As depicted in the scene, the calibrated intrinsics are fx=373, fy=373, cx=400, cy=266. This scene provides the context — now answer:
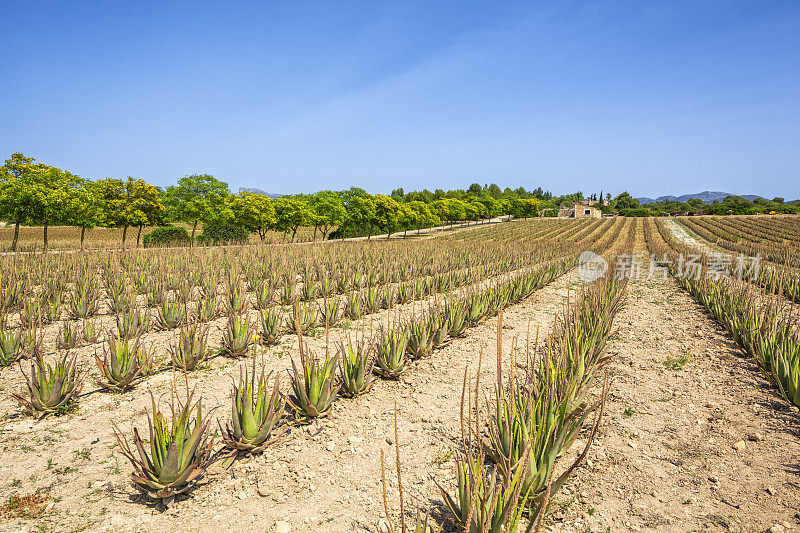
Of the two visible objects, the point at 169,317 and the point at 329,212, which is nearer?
the point at 169,317

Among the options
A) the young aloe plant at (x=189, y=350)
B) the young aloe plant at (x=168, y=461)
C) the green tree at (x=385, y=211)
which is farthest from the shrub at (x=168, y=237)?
the young aloe plant at (x=168, y=461)

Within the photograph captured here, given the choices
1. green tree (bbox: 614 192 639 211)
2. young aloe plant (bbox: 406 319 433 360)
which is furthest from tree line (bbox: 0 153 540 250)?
green tree (bbox: 614 192 639 211)

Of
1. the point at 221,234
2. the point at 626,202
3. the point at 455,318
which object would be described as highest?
the point at 626,202

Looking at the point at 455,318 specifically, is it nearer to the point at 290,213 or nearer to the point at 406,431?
the point at 406,431

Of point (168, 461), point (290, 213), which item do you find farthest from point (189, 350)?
point (290, 213)

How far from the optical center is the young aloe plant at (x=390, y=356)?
16.1 feet

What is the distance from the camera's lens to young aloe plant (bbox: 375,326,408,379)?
4.91 metres

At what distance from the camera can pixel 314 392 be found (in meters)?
3.84

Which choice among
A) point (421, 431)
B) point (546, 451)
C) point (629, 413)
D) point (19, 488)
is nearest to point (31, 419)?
point (19, 488)

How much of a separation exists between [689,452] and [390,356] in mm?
3205

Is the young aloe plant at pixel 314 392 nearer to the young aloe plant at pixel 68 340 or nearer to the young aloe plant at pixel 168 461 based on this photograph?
the young aloe plant at pixel 168 461

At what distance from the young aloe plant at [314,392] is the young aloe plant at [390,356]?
985 mm

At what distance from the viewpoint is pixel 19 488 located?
111 inches

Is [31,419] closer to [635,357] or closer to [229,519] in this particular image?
[229,519]
